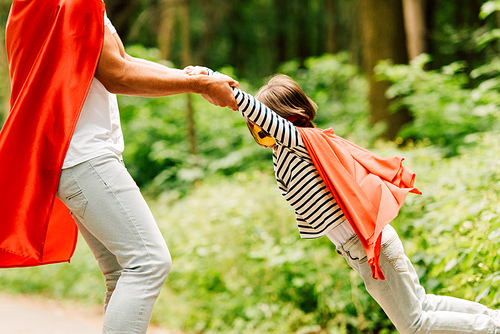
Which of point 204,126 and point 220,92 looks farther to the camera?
point 204,126

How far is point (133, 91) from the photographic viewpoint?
7.14 feet

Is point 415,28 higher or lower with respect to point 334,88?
higher

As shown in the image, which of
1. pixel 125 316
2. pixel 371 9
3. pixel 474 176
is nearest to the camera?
pixel 125 316

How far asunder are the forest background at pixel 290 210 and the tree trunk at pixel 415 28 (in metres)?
0.02

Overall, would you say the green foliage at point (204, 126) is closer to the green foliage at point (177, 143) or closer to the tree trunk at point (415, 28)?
the green foliage at point (177, 143)

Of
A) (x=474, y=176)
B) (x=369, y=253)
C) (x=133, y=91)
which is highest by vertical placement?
(x=133, y=91)

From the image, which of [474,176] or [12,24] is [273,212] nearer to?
[474,176]

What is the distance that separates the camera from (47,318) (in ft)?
20.3

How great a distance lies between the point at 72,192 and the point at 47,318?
4.84m

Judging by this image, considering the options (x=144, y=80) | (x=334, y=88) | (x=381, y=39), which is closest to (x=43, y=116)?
(x=144, y=80)

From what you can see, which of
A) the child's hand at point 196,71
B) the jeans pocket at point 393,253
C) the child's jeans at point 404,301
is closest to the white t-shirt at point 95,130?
the child's hand at point 196,71

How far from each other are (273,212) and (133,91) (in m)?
3.08

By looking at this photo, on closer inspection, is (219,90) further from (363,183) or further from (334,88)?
(334,88)

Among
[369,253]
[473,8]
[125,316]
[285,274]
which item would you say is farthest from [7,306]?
[473,8]
